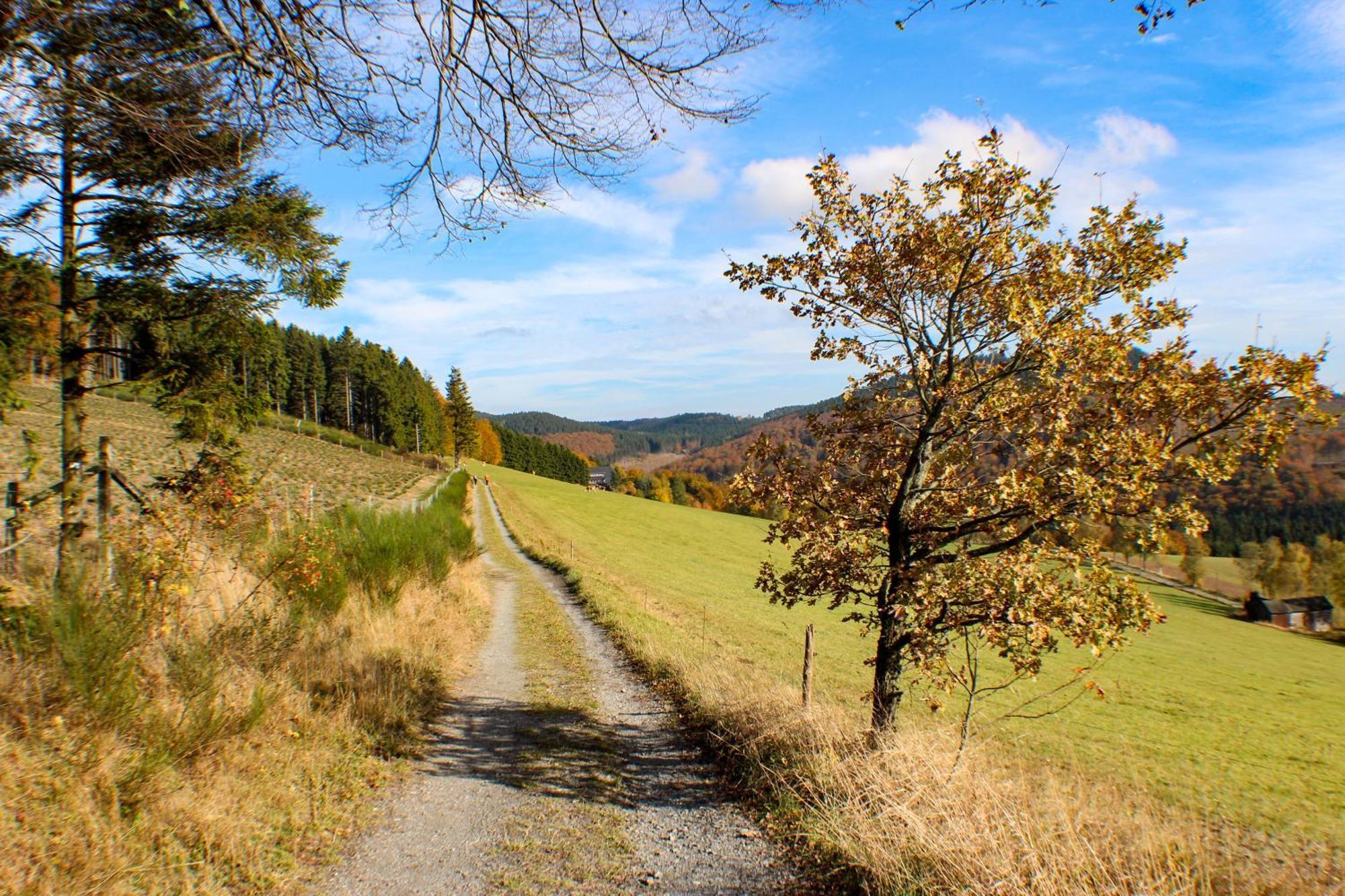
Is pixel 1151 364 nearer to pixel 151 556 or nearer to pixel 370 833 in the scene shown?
pixel 370 833

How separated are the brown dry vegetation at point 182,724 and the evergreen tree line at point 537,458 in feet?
359

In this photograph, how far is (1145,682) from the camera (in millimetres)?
26875

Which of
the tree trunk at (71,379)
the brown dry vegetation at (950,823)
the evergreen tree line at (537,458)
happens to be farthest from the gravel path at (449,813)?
the evergreen tree line at (537,458)

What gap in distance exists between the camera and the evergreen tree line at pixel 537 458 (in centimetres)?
11956

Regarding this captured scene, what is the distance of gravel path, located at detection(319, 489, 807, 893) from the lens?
433 cm

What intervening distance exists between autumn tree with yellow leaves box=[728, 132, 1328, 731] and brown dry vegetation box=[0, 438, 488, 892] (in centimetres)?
424

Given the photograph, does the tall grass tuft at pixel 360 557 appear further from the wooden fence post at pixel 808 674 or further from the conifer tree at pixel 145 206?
the wooden fence post at pixel 808 674

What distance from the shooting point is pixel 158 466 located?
25.8 m

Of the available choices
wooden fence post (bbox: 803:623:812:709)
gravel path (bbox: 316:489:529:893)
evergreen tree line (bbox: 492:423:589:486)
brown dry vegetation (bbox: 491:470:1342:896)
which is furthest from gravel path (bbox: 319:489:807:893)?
evergreen tree line (bbox: 492:423:589:486)

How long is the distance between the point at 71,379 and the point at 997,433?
31.2 feet

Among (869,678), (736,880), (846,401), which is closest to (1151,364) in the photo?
(846,401)

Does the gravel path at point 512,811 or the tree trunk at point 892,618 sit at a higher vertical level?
the tree trunk at point 892,618

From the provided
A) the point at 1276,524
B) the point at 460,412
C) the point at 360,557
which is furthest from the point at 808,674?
the point at 1276,524

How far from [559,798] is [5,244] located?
286 inches
